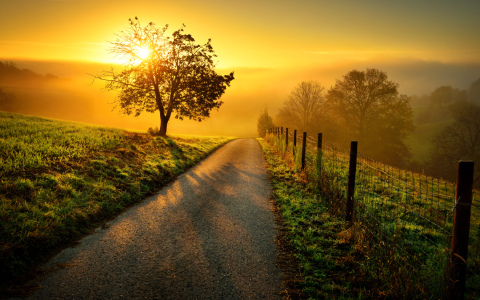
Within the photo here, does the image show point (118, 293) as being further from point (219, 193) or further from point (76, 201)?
point (219, 193)

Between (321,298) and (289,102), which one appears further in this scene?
(289,102)

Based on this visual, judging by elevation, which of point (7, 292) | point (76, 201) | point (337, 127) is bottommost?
point (7, 292)

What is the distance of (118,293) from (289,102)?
164ft

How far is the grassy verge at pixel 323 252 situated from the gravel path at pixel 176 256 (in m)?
0.50

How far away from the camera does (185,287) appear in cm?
362

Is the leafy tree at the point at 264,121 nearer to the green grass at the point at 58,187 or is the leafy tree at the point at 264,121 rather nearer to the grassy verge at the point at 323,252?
the green grass at the point at 58,187

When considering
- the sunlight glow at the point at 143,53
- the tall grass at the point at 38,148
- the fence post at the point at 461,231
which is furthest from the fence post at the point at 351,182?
the sunlight glow at the point at 143,53

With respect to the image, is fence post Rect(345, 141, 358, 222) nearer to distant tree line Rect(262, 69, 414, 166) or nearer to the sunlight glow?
the sunlight glow

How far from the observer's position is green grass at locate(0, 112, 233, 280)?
15.1 ft

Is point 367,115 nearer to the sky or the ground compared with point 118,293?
nearer to the sky

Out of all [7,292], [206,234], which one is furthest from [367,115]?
[7,292]

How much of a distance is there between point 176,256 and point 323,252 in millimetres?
2779

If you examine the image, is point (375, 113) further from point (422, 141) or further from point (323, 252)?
point (323, 252)

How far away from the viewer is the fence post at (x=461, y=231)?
2877 millimetres
